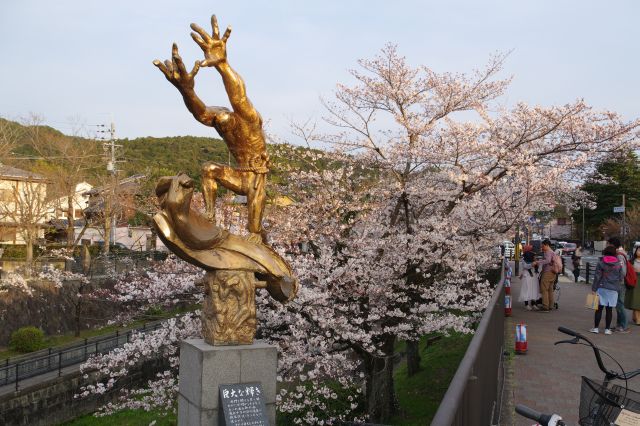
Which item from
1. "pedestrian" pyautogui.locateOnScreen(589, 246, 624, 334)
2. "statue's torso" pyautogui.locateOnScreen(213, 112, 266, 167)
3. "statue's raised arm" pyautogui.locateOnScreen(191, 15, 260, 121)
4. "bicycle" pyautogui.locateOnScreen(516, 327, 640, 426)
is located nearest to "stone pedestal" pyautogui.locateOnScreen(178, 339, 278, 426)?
"statue's torso" pyautogui.locateOnScreen(213, 112, 266, 167)

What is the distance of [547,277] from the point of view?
1525cm

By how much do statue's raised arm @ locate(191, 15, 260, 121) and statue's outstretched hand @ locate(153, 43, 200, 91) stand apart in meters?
0.20

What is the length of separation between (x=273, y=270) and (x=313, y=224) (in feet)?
17.8

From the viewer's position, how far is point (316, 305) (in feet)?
31.7

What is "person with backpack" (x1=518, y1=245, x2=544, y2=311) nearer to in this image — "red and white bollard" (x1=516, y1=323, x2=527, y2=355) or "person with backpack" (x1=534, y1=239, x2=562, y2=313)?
"person with backpack" (x1=534, y1=239, x2=562, y2=313)

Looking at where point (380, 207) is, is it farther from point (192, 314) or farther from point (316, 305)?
point (192, 314)

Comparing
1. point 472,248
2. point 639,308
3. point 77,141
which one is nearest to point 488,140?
point 472,248

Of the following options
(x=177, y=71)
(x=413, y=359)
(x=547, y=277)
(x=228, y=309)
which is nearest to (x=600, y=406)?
(x=228, y=309)

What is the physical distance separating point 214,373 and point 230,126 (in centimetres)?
274

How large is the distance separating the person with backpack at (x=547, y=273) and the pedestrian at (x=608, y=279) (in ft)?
10.6

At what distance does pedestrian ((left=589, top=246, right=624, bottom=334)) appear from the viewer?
10.9 metres

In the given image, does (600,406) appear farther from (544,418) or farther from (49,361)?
(49,361)

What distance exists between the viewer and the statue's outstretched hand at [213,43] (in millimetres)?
5984

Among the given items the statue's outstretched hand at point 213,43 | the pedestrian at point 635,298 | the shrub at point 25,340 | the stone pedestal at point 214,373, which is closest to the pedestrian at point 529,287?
the pedestrian at point 635,298
